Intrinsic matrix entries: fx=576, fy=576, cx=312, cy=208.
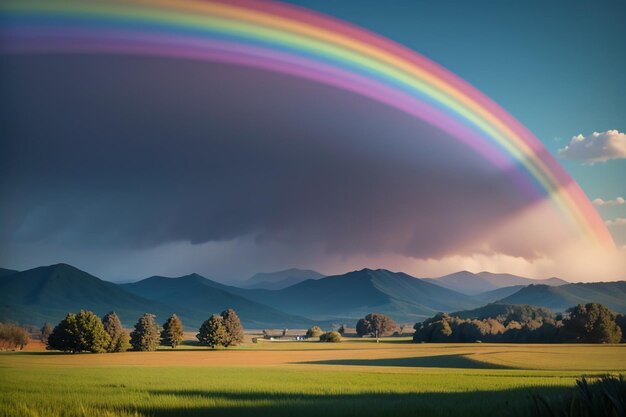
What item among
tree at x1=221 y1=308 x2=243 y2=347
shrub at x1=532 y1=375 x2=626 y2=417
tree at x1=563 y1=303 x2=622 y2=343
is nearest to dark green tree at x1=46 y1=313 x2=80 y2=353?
tree at x1=221 y1=308 x2=243 y2=347

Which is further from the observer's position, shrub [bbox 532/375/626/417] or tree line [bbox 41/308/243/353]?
tree line [bbox 41/308/243/353]

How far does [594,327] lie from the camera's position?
13062 centimetres

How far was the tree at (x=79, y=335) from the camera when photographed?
10544 centimetres

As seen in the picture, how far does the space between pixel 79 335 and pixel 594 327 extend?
109547mm

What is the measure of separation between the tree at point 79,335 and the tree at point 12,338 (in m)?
23.3

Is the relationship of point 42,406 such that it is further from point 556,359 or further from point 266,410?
point 556,359

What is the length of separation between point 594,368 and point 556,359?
12.5m

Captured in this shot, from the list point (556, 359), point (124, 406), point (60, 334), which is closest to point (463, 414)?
point (124, 406)

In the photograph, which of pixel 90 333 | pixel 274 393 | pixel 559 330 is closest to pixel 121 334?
pixel 90 333

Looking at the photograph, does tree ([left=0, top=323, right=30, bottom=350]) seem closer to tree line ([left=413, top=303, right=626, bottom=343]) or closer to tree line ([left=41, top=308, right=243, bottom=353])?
tree line ([left=41, top=308, right=243, bottom=353])

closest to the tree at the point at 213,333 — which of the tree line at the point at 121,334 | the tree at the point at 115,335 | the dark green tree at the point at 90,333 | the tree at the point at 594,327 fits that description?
the tree line at the point at 121,334

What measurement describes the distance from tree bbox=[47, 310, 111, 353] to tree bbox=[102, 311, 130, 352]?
4.44 metres

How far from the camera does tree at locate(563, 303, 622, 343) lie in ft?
426

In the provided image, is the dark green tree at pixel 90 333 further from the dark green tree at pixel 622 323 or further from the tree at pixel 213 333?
the dark green tree at pixel 622 323
